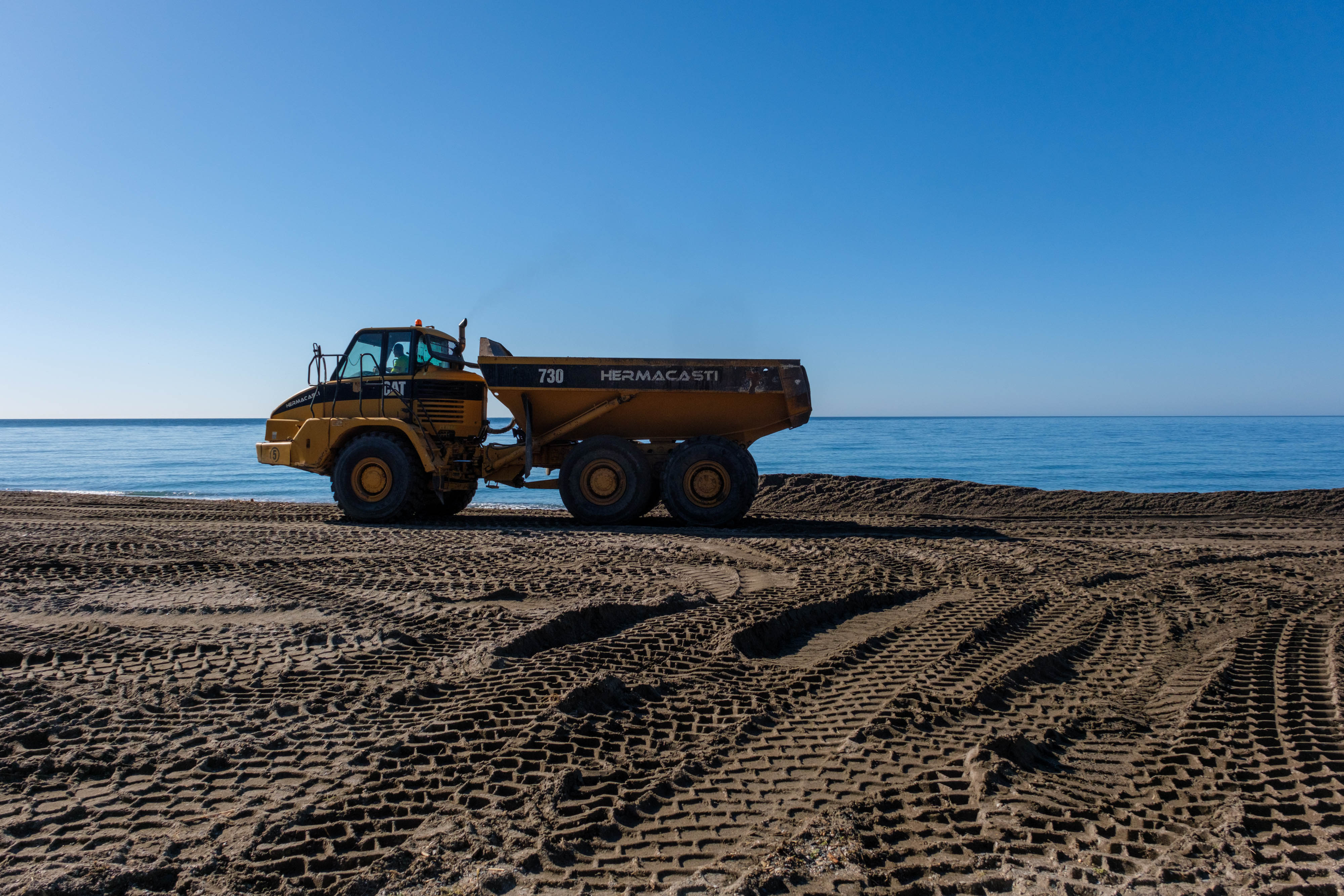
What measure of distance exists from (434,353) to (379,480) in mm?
1965

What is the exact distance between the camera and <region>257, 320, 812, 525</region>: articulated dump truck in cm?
1109

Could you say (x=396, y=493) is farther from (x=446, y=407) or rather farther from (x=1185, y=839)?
(x=1185, y=839)

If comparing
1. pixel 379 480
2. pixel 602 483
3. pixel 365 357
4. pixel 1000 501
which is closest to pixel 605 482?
pixel 602 483

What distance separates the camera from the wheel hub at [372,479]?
11398 millimetres

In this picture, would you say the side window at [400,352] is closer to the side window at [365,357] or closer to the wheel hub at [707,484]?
the side window at [365,357]

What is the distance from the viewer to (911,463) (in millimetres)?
30562

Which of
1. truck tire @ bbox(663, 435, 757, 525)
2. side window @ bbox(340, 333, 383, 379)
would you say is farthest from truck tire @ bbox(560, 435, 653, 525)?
side window @ bbox(340, 333, 383, 379)

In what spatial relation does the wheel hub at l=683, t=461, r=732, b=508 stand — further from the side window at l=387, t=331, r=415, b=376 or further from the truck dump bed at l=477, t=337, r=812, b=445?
the side window at l=387, t=331, r=415, b=376

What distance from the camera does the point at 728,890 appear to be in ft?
8.20

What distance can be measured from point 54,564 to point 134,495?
509 inches

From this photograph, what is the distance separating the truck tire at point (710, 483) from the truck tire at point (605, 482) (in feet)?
1.32

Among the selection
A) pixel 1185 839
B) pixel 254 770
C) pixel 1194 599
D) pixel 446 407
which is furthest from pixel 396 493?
pixel 1185 839

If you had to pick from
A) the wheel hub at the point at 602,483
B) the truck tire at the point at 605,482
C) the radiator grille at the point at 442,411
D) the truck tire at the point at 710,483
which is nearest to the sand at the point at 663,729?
the truck tire at the point at 710,483

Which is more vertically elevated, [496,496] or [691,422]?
[691,422]
